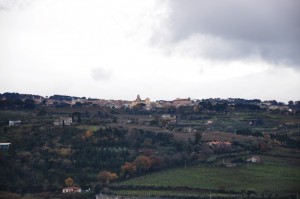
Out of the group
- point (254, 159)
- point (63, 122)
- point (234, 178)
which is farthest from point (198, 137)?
point (63, 122)

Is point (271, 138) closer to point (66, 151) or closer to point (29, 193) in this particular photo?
point (66, 151)

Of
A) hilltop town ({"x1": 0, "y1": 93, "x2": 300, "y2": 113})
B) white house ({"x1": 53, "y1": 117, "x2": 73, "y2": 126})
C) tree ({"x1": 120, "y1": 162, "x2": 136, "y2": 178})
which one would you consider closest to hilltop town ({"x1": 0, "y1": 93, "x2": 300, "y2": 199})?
tree ({"x1": 120, "y1": 162, "x2": 136, "y2": 178})

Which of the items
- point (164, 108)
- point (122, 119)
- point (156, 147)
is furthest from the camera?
point (164, 108)

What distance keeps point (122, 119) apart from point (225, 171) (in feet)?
82.2

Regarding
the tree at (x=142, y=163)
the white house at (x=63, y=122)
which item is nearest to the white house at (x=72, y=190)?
the tree at (x=142, y=163)

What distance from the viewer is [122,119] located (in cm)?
6388

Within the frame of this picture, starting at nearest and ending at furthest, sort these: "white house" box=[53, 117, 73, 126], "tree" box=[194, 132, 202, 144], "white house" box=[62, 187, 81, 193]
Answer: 1. "white house" box=[62, 187, 81, 193]
2. "tree" box=[194, 132, 202, 144]
3. "white house" box=[53, 117, 73, 126]

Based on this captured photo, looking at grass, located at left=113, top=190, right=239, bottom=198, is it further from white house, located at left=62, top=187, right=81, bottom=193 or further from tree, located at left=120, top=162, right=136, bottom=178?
tree, located at left=120, top=162, right=136, bottom=178

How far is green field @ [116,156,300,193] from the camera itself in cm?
3616

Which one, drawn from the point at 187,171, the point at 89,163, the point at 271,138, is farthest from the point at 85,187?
the point at 271,138

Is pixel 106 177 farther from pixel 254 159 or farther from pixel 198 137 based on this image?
pixel 198 137

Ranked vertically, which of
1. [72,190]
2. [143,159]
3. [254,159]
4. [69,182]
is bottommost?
[72,190]

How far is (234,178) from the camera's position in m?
38.8

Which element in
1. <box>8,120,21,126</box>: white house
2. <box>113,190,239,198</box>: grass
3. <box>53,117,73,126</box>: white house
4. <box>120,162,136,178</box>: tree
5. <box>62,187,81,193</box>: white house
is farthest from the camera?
<box>53,117,73,126</box>: white house
